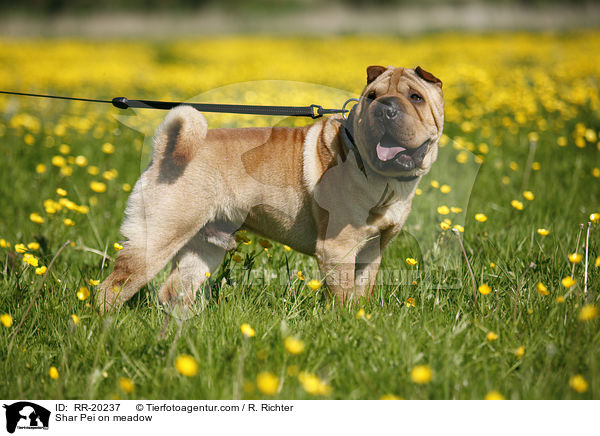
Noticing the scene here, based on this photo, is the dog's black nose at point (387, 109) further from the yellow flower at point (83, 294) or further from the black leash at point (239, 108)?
the yellow flower at point (83, 294)

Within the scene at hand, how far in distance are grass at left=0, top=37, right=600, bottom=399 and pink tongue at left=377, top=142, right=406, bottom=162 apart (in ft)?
2.54

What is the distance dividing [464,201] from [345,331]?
1.71m

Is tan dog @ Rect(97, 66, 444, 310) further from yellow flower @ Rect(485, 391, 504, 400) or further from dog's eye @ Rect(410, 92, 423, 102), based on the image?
yellow flower @ Rect(485, 391, 504, 400)

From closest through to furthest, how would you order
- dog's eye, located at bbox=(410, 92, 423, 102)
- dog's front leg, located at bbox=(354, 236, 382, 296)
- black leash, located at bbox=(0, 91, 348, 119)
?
dog's eye, located at bbox=(410, 92, 423, 102)
black leash, located at bbox=(0, 91, 348, 119)
dog's front leg, located at bbox=(354, 236, 382, 296)

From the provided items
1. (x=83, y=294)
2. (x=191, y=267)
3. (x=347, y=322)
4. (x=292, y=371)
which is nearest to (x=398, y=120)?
(x=347, y=322)

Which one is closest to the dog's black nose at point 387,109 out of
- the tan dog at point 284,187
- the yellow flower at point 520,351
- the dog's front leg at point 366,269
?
the tan dog at point 284,187

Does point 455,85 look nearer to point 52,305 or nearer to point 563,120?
point 563,120

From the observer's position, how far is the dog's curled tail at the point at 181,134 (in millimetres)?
2727

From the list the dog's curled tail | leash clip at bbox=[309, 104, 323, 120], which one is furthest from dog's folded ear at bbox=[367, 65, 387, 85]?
the dog's curled tail

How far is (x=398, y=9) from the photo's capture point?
22.4m

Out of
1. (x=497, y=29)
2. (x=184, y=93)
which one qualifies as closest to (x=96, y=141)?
(x=184, y=93)
